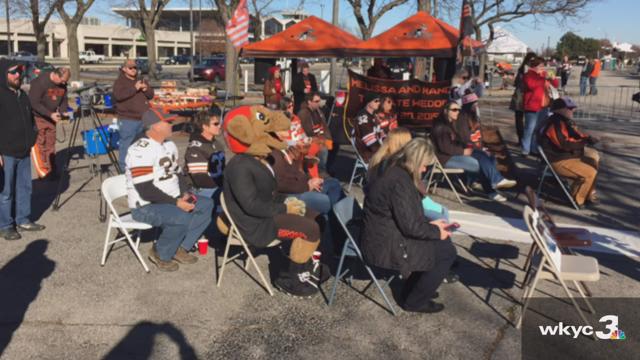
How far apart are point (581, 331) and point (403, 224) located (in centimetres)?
153

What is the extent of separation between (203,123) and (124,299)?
6.11 feet

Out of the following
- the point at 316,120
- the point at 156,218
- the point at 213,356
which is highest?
the point at 316,120

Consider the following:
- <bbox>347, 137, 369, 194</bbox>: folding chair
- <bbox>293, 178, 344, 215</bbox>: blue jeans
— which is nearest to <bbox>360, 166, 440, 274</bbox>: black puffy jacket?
<bbox>293, 178, 344, 215</bbox>: blue jeans

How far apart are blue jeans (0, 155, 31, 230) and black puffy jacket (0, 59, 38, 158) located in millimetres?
115

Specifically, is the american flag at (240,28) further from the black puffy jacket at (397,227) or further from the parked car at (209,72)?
the parked car at (209,72)

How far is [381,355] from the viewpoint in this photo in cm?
413

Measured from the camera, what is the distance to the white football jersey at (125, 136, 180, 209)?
17.4 ft

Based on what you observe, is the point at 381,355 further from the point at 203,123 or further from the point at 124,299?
the point at 203,123

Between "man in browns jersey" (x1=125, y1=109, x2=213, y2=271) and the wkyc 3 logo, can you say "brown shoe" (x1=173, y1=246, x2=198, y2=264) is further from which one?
the wkyc 3 logo

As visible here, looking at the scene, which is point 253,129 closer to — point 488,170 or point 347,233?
point 347,233

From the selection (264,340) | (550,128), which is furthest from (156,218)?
(550,128)

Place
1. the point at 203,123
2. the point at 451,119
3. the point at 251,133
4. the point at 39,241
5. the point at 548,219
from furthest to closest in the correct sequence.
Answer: the point at 451,119 → the point at 39,241 → the point at 203,123 → the point at 548,219 → the point at 251,133

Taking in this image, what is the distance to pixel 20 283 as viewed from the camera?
17.3ft

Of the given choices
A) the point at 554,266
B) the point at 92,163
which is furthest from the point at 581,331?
the point at 92,163
